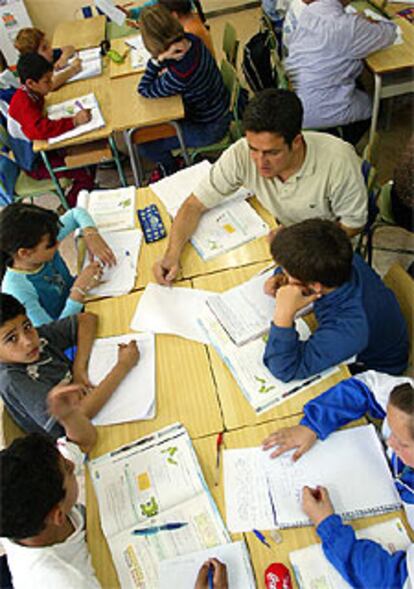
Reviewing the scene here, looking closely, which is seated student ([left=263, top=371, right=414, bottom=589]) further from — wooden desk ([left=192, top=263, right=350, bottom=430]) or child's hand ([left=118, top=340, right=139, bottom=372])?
child's hand ([left=118, top=340, right=139, bottom=372])

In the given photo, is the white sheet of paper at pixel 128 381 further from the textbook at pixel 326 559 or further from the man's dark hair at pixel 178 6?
the man's dark hair at pixel 178 6

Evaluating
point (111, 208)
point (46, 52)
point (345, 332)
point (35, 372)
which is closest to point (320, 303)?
point (345, 332)

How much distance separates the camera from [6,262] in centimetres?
181

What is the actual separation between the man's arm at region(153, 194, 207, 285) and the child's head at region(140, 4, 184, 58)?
118cm

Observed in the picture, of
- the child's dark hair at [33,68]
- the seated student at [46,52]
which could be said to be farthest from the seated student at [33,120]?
the seated student at [46,52]

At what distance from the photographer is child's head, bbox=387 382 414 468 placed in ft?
3.45

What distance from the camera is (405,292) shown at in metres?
1.56

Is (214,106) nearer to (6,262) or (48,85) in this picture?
(48,85)

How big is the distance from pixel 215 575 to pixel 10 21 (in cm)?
540

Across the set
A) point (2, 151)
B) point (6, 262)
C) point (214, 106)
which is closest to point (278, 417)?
point (6, 262)

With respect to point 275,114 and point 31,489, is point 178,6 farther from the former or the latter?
point 31,489

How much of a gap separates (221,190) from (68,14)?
4.23 m

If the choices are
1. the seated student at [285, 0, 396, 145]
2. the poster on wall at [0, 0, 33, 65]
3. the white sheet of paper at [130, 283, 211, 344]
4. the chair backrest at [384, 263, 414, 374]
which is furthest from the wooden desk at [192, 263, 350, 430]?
the poster on wall at [0, 0, 33, 65]

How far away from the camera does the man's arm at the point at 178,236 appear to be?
1.74m
